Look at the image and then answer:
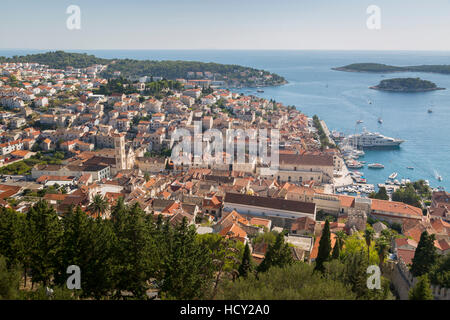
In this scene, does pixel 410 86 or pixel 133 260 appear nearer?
pixel 133 260

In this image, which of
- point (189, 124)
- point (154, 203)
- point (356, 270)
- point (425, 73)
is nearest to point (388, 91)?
point (425, 73)

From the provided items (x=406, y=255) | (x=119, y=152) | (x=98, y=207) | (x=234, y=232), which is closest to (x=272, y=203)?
(x=234, y=232)

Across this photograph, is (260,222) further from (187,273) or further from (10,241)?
(10,241)

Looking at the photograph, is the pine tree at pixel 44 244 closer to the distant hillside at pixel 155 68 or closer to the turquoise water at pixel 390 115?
the turquoise water at pixel 390 115

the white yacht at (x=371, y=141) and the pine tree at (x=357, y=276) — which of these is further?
the white yacht at (x=371, y=141)

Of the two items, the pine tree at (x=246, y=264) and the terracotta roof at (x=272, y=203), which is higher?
the pine tree at (x=246, y=264)

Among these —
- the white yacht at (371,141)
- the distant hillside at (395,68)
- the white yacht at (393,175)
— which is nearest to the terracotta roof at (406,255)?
the white yacht at (393,175)
